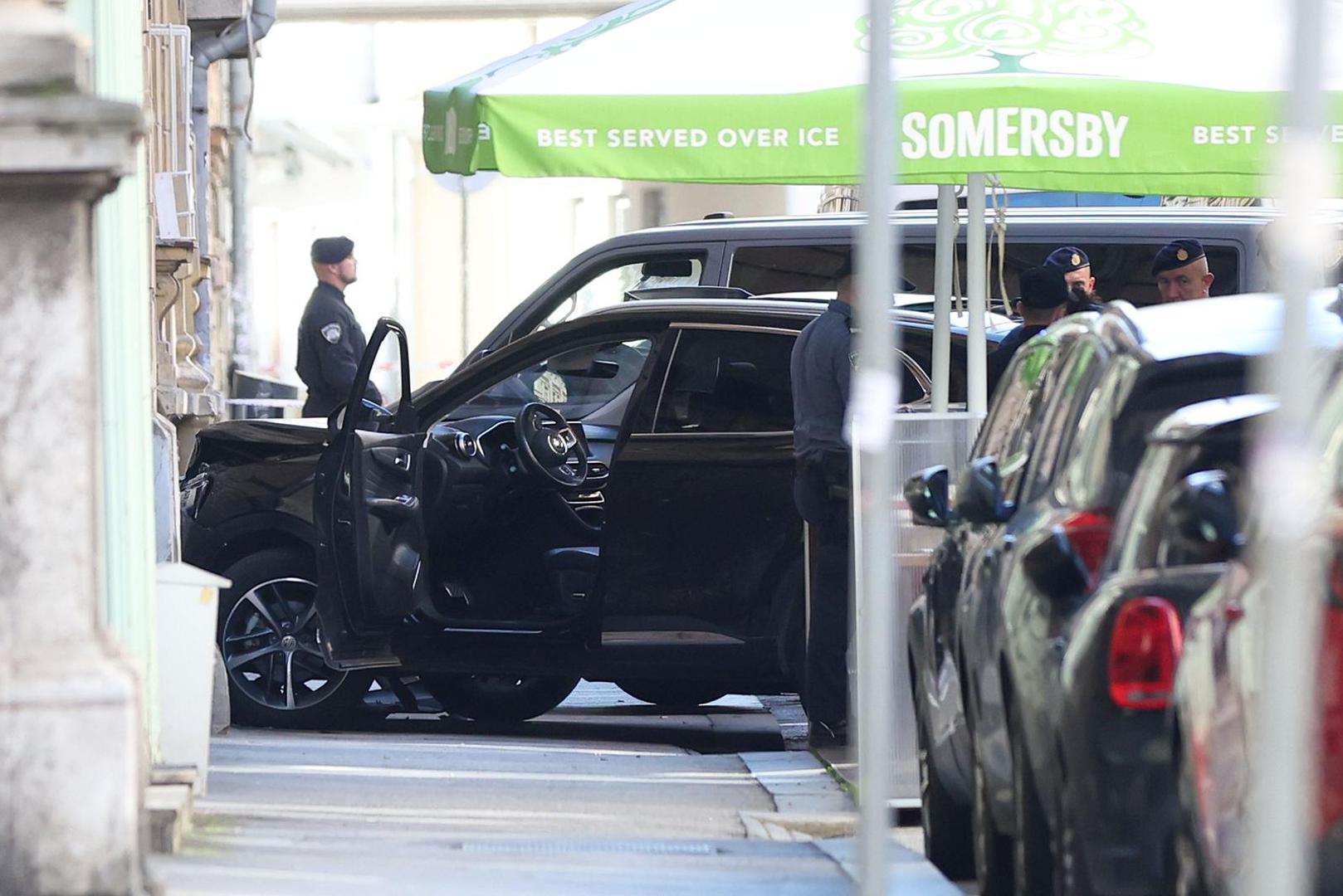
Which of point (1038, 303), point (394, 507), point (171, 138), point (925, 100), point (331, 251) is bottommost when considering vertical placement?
point (394, 507)

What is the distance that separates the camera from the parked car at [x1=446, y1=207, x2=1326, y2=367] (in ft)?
38.4

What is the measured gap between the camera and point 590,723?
10805 millimetres

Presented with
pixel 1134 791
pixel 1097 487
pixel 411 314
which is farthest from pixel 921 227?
pixel 411 314

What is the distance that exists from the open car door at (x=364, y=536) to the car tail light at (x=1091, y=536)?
439 centimetres

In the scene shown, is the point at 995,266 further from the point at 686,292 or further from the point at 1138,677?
the point at 1138,677

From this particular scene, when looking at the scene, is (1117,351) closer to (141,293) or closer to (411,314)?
(141,293)

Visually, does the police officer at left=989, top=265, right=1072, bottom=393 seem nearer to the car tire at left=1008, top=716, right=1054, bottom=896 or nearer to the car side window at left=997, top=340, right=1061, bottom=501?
the car side window at left=997, top=340, right=1061, bottom=501

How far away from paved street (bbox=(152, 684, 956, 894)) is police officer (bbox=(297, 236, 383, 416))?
3628 millimetres

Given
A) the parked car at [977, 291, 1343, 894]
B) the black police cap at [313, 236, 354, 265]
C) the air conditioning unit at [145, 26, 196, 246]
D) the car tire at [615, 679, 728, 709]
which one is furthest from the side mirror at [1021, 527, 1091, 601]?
the black police cap at [313, 236, 354, 265]

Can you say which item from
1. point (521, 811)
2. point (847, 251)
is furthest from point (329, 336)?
point (521, 811)

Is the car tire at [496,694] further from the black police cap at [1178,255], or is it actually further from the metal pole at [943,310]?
the black police cap at [1178,255]

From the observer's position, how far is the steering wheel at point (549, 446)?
10.2 metres

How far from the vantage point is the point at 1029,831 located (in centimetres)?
569

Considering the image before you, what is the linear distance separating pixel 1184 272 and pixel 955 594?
370cm
